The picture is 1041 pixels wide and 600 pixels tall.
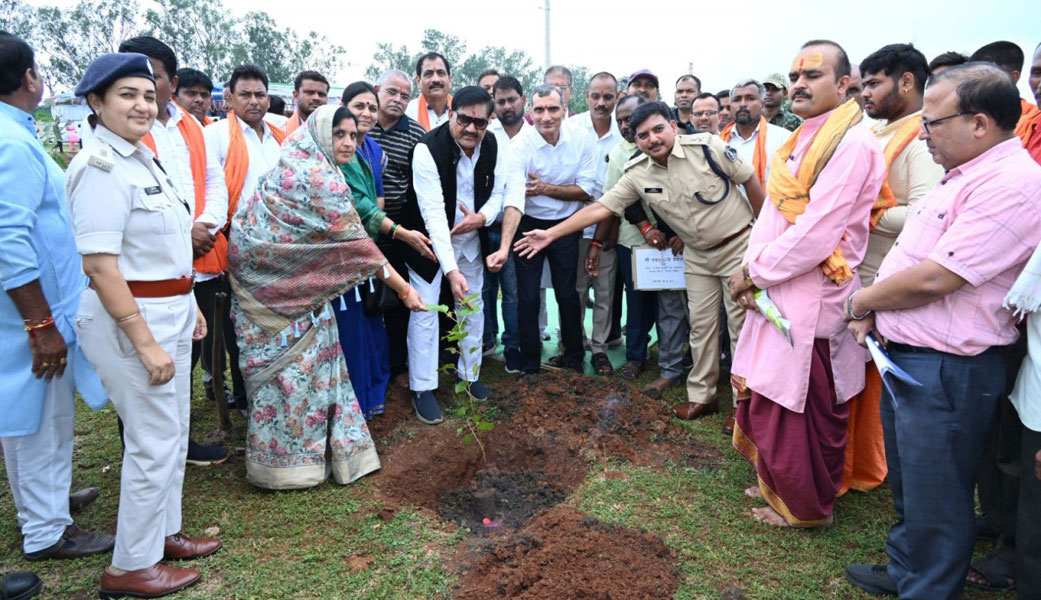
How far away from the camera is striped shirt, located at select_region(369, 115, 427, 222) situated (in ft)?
14.9

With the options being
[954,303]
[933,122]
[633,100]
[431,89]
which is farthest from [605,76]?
[954,303]

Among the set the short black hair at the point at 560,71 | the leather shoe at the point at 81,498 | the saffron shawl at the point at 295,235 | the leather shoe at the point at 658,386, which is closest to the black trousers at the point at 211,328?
the saffron shawl at the point at 295,235

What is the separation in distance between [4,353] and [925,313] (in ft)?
11.7

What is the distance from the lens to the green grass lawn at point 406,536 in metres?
2.75


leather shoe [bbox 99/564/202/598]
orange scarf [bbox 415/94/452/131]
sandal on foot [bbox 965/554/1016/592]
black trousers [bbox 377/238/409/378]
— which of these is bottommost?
sandal on foot [bbox 965/554/1016/592]

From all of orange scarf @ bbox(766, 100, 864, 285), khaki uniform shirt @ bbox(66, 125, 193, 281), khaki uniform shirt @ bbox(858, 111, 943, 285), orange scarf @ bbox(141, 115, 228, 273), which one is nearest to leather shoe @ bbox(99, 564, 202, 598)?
khaki uniform shirt @ bbox(66, 125, 193, 281)

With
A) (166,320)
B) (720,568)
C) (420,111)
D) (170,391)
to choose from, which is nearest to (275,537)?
(170,391)

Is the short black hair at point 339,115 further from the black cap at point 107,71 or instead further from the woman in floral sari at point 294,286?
the black cap at point 107,71

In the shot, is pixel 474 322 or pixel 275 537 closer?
pixel 275 537

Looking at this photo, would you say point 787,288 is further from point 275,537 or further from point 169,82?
point 169,82

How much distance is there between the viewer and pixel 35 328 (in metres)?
2.65

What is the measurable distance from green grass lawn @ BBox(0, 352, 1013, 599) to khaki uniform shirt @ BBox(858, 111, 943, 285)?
1.28 metres

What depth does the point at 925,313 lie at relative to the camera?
2332 mm

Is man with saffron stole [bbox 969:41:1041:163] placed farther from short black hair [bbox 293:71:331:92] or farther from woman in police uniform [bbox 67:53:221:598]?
short black hair [bbox 293:71:331:92]
